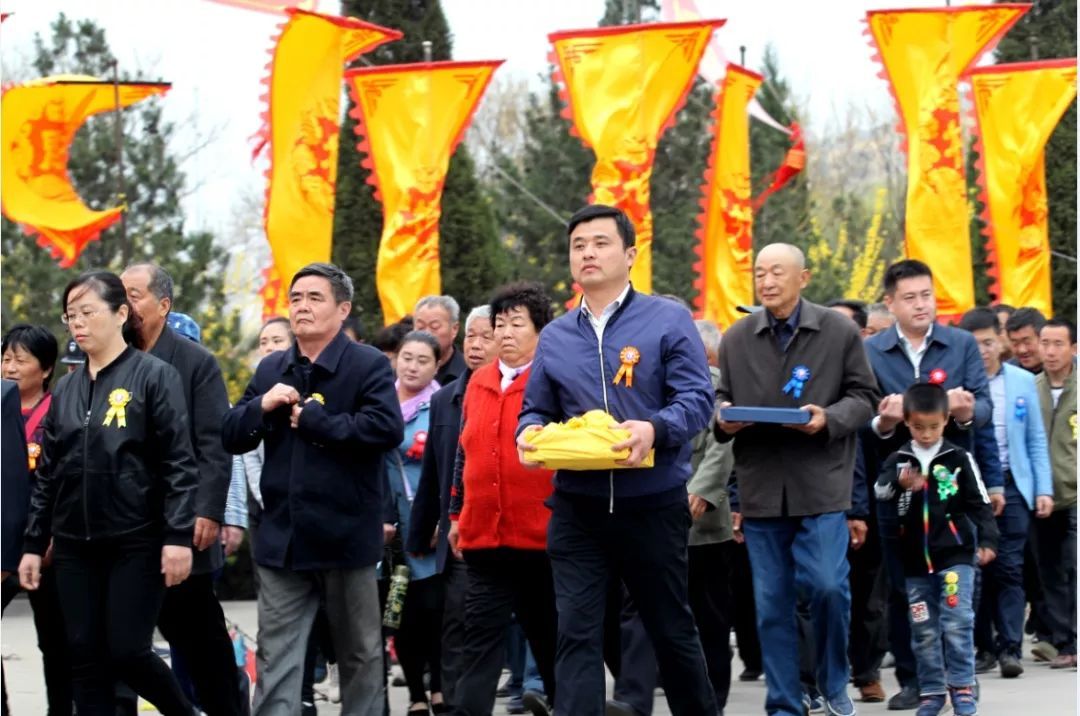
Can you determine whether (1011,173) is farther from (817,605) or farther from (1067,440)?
(817,605)

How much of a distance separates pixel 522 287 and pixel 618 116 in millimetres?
7914

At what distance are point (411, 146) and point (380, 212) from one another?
4925 millimetres

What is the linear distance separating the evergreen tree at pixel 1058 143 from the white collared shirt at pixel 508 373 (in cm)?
1500

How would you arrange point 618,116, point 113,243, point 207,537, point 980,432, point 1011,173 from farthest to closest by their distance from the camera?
1. point 113,243
2. point 1011,173
3. point 618,116
4. point 980,432
5. point 207,537

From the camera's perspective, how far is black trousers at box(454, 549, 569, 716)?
771cm

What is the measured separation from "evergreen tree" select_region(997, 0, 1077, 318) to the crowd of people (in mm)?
12977

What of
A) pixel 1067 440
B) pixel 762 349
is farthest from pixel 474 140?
pixel 762 349

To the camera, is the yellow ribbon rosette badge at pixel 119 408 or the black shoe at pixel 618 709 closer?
the yellow ribbon rosette badge at pixel 119 408

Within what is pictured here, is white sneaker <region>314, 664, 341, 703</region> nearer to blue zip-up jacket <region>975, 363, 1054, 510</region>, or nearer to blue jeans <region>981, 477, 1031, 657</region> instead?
blue jeans <region>981, 477, 1031, 657</region>

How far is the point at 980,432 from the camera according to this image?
31.8 feet

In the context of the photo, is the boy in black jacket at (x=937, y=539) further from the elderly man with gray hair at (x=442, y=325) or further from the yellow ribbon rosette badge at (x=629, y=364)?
the elderly man with gray hair at (x=442, y=325)

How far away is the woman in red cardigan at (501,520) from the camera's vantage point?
25.6 ft

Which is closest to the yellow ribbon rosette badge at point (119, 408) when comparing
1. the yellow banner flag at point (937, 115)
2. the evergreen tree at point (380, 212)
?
the yellow banner flag at point (937, 115)

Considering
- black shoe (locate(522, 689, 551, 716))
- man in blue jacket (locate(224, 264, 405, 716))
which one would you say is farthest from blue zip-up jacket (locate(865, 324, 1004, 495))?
man in blue jacket (locate(224, 264, 405, 716))
